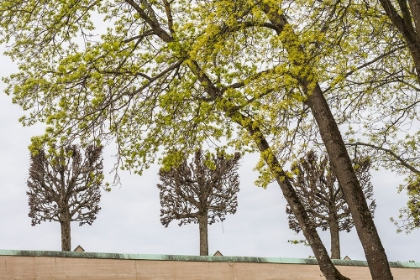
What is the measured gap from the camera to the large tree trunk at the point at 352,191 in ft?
31.9

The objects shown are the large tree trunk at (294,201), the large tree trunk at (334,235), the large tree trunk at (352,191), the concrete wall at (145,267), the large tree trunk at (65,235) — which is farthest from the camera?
the large tree trunk at (334,235)

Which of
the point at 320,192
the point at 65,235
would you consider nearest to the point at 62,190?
the point at 65,235

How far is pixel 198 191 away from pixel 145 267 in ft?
28.0

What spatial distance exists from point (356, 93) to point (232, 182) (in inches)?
425

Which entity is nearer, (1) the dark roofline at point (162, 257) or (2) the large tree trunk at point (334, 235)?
(1) the dark roofline at point (162, 257)

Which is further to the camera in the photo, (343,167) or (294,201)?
(294,201)

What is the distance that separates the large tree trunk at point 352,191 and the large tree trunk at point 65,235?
1135 cm

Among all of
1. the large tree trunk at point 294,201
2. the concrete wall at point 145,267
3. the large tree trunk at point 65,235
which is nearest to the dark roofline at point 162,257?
the concrete wall at point 145,267

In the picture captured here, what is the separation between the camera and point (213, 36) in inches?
384

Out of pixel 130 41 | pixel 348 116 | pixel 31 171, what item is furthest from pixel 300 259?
pixel 31 171

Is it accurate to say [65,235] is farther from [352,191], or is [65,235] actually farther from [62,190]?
Answer: [352,191]

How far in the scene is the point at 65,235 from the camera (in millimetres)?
19844

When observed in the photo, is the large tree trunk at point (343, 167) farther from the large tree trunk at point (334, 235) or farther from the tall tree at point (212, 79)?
the large tree trunk at point (334, 235)

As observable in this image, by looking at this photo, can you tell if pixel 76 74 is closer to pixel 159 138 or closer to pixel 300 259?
pixel 159 138
